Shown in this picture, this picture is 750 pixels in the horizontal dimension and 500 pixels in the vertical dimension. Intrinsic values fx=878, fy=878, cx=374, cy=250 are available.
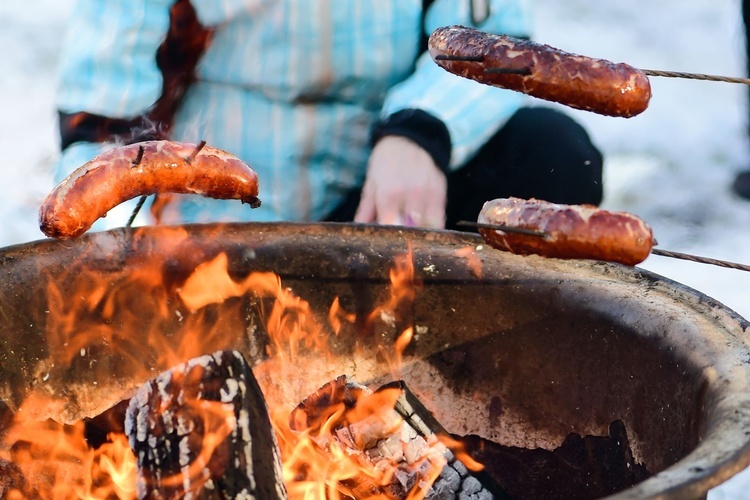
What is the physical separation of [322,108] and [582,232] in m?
1.60

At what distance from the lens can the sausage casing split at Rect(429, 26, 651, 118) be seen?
5.00 ft

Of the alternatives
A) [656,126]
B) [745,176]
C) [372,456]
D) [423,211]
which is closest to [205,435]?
[372,456]

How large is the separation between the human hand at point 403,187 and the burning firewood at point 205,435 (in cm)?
112

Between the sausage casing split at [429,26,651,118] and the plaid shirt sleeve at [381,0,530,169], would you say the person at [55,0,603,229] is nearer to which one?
the plaid shirt sleeve at [381,0,530,169]

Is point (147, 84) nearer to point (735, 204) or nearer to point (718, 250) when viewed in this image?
point (718, 250)

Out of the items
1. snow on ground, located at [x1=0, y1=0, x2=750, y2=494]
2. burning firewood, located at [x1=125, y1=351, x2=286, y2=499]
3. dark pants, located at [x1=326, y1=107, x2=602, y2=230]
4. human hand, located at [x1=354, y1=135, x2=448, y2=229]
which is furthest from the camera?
snow on ground, located at [x1=0, y1=0, x2=750, y2=494]

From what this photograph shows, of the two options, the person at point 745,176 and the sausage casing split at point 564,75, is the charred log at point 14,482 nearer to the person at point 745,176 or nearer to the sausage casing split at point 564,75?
the sausage casing split at point 564,75

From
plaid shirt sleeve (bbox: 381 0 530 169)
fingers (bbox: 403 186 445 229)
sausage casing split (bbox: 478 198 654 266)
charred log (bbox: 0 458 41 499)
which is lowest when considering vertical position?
charred log (bbox: 0 458 41 499)

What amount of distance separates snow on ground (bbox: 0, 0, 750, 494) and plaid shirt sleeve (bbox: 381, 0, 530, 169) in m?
1.33

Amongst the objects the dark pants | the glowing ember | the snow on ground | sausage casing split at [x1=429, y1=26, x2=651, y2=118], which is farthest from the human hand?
the snow on ground

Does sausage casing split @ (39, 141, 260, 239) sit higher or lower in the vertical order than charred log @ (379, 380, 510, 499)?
higher

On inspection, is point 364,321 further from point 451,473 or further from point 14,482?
point 14,482

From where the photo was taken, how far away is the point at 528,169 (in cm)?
296

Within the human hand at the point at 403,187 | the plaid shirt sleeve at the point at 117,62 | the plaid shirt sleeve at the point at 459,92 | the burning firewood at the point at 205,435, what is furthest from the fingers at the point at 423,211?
the burning firewood at the point at 205,435
